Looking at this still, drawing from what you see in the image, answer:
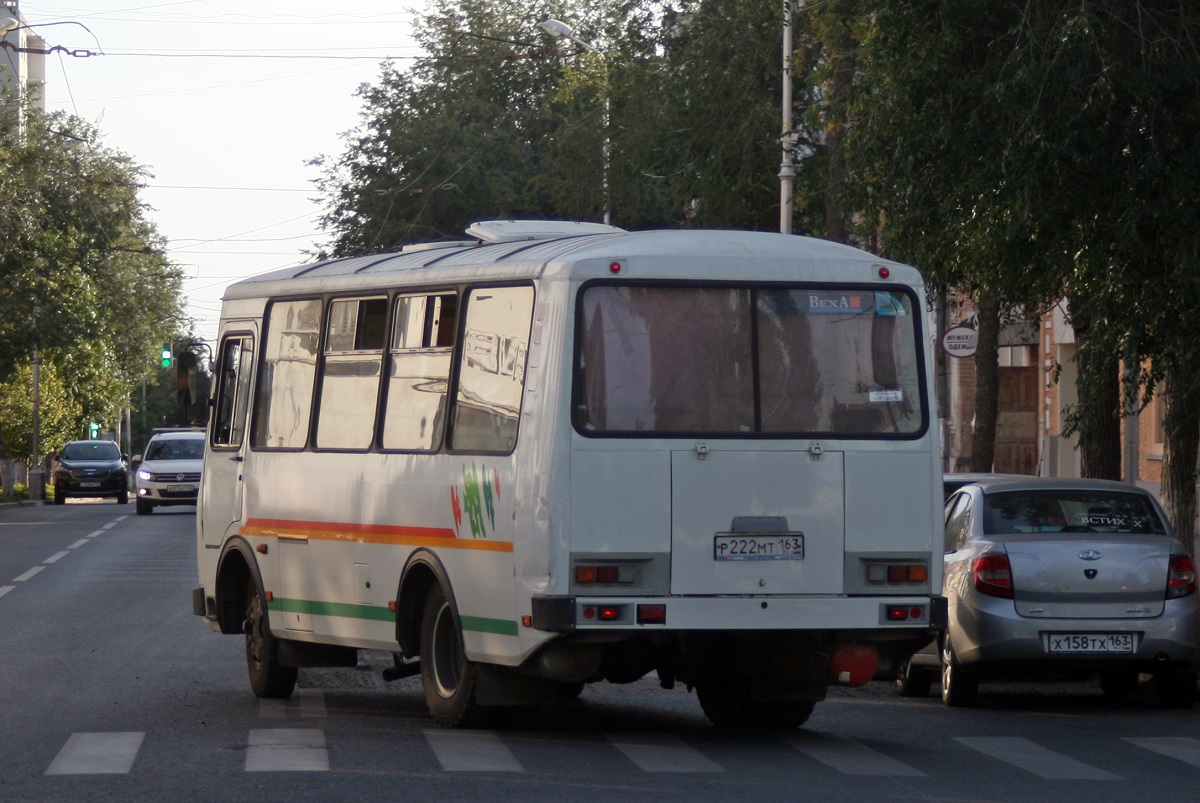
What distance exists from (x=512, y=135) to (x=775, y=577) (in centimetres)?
4629

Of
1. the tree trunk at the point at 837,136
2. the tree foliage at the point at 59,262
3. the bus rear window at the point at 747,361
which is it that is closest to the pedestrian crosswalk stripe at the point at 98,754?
the bus rear window at the point at 747,361

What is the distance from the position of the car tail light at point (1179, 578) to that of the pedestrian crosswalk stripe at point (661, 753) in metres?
3.45

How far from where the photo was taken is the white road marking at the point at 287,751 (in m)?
9.92

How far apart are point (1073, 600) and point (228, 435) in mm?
5500

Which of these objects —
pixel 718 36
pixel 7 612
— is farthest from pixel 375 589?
pixel 718 36

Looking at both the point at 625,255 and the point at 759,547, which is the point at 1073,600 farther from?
the point at 625,255

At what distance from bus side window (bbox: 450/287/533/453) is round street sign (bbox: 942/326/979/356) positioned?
47.7 ft

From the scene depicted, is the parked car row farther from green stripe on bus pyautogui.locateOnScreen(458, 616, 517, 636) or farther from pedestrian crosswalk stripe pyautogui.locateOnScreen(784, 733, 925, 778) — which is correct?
green stripe on bus pyautogui.locateOnScreen(458, 616, 517, 636)

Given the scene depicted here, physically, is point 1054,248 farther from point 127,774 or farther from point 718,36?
point 718,36

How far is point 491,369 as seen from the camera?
37.0 ft

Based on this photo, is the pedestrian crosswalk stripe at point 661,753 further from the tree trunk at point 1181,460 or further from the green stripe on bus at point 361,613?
the tree trunk at point 1181,460

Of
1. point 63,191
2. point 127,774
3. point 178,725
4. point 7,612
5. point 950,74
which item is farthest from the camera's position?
point 63,191

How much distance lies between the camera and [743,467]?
425 inches

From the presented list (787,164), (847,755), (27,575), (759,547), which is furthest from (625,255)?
(787,164)
